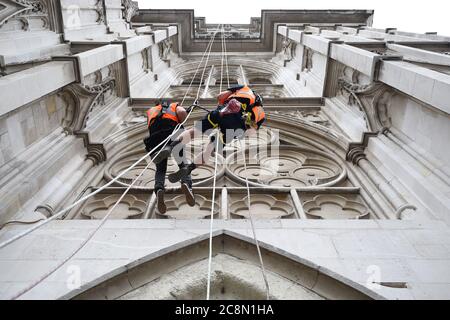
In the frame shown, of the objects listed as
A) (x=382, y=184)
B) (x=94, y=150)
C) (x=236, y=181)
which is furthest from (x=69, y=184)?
(x=382, y=184)

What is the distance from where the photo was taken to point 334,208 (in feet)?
21.1

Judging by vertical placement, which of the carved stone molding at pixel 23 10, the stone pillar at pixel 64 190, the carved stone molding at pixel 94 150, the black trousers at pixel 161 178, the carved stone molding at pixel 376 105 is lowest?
the stone pillar at pixel 64 190

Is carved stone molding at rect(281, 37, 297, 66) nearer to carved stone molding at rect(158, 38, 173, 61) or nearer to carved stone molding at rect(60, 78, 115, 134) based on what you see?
carved stone molding at rect(158, 38, 173, 61)

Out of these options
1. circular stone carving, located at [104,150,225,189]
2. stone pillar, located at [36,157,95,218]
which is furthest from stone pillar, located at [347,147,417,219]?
stone pillar, located at [36,157,95,218]

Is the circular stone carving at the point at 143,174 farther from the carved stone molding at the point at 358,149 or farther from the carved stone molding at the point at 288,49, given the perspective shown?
the carved stone molding at the point at 288,49

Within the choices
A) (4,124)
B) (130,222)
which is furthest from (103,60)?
(130,222)

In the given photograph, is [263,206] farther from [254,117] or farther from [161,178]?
[161,178]

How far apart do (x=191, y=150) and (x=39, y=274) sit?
550 cm

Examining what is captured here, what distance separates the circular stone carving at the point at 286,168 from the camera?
7.40 m

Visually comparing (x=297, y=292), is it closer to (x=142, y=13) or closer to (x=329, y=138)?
(x=329, y=138)

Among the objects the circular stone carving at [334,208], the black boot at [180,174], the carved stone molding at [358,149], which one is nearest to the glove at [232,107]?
the black boot at [180,174]

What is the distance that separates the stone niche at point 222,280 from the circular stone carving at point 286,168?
2927 mm

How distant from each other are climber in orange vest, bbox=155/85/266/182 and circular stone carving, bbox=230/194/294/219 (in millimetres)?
1154

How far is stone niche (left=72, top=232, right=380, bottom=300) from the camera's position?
3.69 m
